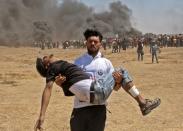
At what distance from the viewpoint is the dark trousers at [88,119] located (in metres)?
5.68

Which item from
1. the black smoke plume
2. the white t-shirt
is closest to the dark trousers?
the white t-shirt

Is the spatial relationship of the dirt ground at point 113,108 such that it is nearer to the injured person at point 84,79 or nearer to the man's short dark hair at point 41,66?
the injured person at point 84,79

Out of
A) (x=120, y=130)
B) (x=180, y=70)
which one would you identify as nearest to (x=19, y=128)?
(x=120, y=130)

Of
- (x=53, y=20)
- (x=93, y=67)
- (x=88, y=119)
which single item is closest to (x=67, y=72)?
(x=93, y=67)

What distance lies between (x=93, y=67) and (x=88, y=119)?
0.56 m

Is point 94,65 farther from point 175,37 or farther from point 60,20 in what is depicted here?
point 60,20

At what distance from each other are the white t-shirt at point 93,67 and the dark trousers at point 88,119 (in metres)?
0.07

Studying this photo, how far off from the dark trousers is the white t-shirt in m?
0.07

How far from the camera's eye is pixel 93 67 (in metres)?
5.74

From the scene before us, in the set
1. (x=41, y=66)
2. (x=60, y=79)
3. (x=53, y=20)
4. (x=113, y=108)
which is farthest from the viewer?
(x=53, y=20)

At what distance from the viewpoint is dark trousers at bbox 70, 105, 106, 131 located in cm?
568

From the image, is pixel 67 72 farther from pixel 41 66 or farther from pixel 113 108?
pixel 113 108

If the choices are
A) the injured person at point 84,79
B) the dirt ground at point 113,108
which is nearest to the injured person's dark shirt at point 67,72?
the injured person at point 84,79

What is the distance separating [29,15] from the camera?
87312mm
